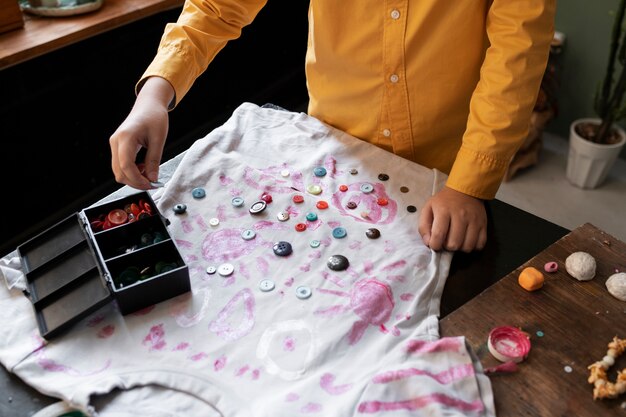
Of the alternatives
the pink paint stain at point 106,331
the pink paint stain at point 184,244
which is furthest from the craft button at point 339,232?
the pink paint stain at point 106,331

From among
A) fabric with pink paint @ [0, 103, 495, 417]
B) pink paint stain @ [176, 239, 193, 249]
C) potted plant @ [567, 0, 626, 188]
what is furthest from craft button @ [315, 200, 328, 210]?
potted plant @ [567, 0, 626, 188]

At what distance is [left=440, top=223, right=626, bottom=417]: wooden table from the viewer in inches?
25.6

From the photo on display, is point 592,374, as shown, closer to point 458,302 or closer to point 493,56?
point 458,302

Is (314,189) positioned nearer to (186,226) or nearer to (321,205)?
(321,205)

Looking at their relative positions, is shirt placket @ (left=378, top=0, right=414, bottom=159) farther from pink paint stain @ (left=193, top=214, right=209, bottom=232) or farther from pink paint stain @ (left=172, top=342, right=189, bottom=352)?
pink paint stain @ (left=172, top=342, right=189, bottom=352)

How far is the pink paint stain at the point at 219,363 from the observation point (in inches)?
27.6

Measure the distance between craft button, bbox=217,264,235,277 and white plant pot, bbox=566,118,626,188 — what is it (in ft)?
6.11

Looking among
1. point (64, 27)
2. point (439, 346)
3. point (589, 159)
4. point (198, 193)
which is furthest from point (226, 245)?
point (589, 159)

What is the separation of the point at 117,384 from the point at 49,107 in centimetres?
136

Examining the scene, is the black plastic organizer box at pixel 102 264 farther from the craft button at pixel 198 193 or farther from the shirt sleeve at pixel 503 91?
the shirt sleeve at pixel 503 91

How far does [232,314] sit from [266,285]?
0.22 feet

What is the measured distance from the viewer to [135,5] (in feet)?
6.17

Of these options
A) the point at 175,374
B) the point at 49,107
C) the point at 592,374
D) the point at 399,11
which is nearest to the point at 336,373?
the point at 175,374

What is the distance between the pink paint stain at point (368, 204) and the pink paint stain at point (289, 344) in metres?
0.26
